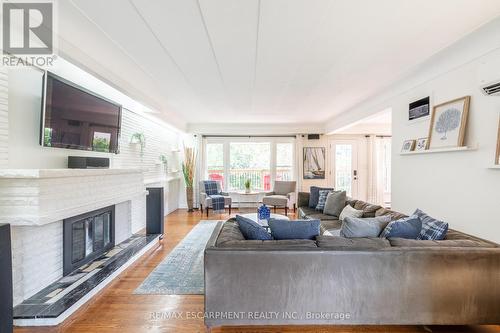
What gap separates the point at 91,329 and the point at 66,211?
1013mm

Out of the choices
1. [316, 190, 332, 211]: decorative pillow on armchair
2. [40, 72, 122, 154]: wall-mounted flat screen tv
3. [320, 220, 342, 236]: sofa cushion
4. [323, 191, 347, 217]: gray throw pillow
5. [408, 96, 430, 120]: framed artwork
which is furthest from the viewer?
[316, 190, 332, 211]: decorative pillow on armchair

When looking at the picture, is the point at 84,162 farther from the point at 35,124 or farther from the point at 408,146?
the point at 408,146

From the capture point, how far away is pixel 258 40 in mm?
2428

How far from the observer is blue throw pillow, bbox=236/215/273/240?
83.9 inches

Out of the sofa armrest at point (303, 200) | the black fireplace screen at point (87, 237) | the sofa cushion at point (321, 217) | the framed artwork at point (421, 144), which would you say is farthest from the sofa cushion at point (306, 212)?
the black fireplace screen at point (87, 237)

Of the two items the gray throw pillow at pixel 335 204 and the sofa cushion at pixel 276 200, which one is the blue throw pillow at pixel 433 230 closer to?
the gray throw pillow at pixel 335 204

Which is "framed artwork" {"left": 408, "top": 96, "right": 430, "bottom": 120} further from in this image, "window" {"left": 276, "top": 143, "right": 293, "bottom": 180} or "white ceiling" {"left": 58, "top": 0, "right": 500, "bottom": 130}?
"window" {"left": 276, "top": 143, "right": 293, "bottom": 180}

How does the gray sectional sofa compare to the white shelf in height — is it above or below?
below

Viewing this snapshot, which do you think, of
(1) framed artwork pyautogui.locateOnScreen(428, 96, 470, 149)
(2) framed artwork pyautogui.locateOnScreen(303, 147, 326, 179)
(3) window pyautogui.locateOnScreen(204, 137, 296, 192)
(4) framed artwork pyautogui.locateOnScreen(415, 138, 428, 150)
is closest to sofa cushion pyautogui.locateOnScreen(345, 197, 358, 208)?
(4) framed artwork pyautogui.locateOnScreen(415, 138, 428, 150)

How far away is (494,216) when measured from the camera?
227cm

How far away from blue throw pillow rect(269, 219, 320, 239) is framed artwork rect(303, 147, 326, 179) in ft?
17.5

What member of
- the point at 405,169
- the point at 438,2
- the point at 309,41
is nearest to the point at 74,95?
the point at 309,41

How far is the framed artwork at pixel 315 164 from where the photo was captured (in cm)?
733

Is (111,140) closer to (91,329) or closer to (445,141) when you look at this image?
(91,329)
